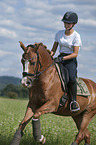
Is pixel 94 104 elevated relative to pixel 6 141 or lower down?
elevated

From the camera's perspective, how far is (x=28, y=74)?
21.0 feet

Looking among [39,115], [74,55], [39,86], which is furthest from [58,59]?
[39,115]

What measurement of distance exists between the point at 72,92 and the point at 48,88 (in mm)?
929

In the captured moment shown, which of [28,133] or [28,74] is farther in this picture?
[28,133]

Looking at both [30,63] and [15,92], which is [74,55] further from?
[15,92]

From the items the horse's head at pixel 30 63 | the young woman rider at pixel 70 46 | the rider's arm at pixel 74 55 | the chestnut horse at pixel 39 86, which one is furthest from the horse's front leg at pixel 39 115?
the rider's arm at pixel 74 55

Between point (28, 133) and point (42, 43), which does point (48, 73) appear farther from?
point (28, 133)

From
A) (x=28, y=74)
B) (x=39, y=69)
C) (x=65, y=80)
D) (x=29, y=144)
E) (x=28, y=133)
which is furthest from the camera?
(x=28, y=133)

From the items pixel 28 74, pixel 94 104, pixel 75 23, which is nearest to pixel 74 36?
pixel 75 23

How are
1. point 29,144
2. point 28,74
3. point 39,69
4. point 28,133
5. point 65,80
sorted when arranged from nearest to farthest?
point 28,74, point 39,69, point 65,80, point 29,144, point 28,133

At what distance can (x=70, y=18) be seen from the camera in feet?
25.1

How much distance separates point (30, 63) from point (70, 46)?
1.68 metres

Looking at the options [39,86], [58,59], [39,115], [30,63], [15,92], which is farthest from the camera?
[15,92]

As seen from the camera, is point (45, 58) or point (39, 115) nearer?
point (39, 115)
